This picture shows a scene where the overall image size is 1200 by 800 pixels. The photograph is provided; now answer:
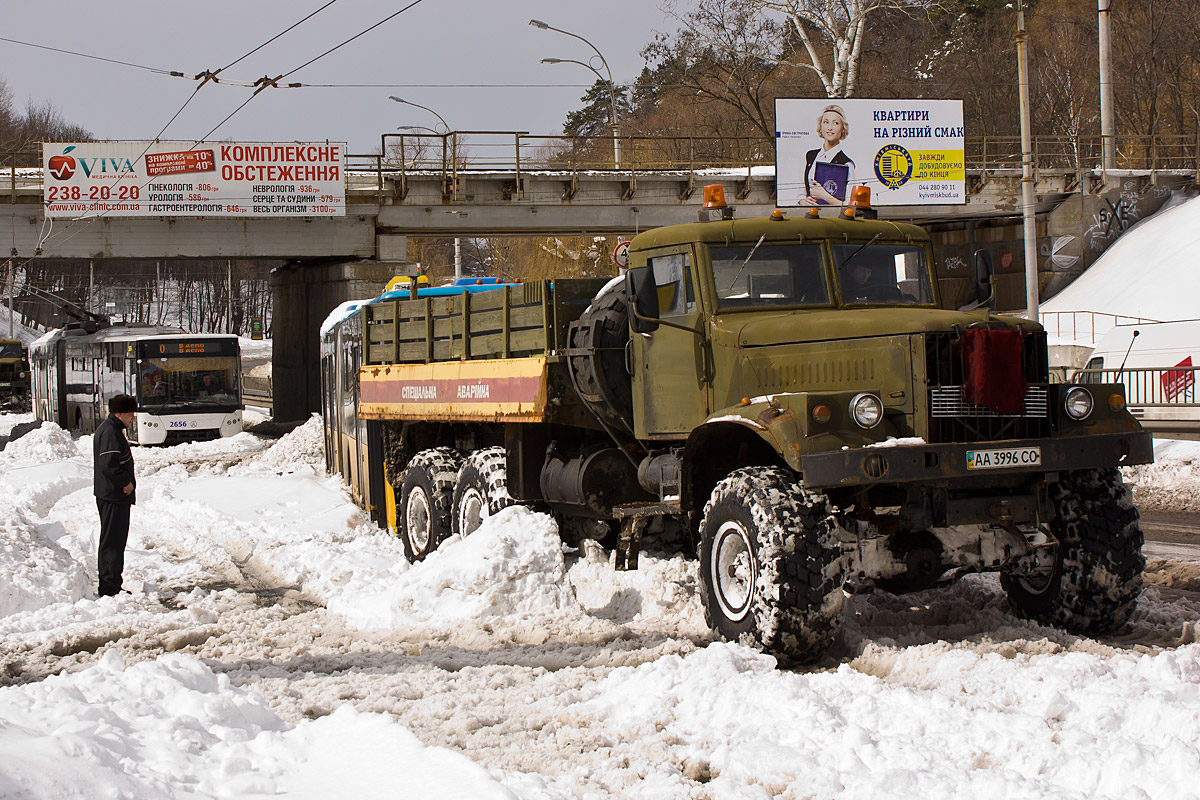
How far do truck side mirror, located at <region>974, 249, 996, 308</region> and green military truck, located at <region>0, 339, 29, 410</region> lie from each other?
186 ft

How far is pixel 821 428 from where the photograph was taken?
6676 millimetres

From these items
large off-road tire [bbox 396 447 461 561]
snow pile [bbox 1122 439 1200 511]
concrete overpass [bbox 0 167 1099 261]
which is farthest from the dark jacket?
concrete overpass [bbox 0 167 1099 261]

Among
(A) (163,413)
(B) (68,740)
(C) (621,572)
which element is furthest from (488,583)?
(A) (163,413)

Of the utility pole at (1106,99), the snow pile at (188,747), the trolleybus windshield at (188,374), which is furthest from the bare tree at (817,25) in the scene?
the snow pile at (188,747)

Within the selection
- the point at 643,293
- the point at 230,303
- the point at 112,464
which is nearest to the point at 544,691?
the point at 643,293

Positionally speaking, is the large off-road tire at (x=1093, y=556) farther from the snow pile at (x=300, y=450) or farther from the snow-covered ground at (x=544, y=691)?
the snow pile at (x=300, y=450)

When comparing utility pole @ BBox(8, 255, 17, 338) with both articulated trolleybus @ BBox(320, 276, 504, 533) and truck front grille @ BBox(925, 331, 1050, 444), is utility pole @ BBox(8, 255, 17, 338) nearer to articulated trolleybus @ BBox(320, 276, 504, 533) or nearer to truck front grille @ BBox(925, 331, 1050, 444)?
articulated trolleybus @ BBox(320, 276, 504, 533)

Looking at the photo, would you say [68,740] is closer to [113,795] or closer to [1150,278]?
[113,795]

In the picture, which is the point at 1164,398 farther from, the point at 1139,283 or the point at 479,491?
the point at 1139,283

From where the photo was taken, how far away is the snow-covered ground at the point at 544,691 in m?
4.70

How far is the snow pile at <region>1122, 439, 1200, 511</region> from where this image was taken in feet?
46.8

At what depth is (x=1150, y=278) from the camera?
1363 inches

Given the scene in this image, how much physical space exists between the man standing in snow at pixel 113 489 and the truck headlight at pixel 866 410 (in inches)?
237

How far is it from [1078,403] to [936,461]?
1250 millimetres
